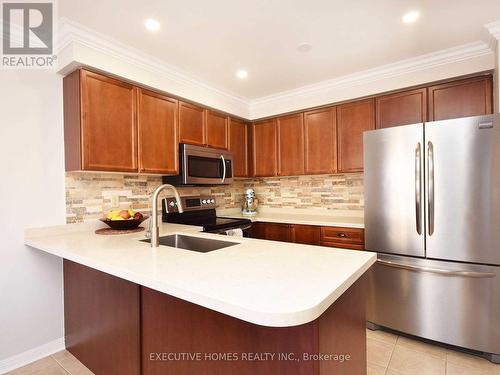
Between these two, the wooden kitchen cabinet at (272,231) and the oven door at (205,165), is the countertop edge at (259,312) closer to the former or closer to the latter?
the oven door at (205,165)

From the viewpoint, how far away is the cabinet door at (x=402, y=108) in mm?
2533

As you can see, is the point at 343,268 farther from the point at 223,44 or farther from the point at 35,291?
the point at 35,291

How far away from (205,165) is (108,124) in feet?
3.49

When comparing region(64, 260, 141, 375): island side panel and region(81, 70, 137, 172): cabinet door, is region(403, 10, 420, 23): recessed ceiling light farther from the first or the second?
region(64, 260, 141, 375): island side panel

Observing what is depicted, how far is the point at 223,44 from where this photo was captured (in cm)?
218

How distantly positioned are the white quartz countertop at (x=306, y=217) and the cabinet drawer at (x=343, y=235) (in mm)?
43

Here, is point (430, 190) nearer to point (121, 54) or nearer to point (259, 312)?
point (259, 312)

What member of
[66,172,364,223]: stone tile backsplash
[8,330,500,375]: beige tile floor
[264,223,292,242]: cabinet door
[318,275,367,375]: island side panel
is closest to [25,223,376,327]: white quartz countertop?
[318,275,367,375]: island side panel

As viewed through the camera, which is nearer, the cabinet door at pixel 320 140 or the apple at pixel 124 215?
the apple at pixel 124 215

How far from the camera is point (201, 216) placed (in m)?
3.20

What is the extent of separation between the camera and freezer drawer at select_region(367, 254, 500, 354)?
1843 mm

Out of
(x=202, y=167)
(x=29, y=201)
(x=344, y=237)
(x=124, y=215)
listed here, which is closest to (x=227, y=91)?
(x=202, y=167)

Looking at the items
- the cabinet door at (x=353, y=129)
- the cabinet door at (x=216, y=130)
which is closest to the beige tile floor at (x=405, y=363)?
the cabinet door at (x=353, y=129)

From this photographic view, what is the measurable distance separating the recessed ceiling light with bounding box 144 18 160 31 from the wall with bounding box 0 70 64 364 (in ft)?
2.88
